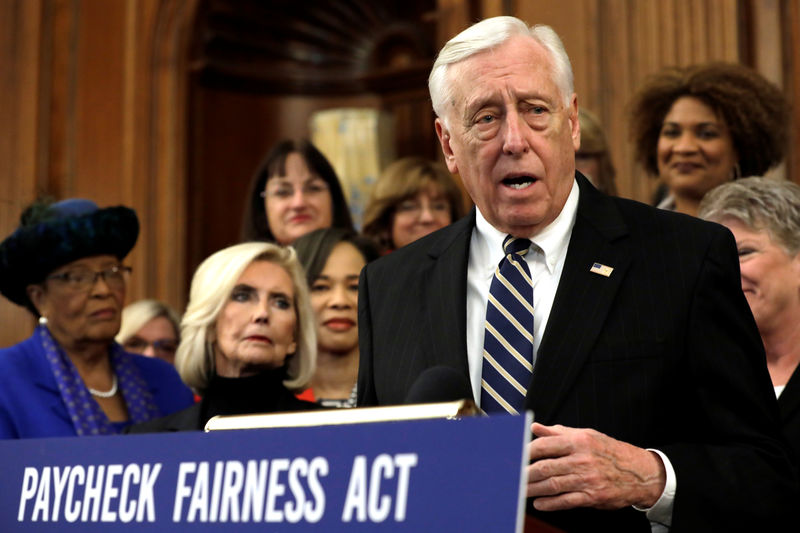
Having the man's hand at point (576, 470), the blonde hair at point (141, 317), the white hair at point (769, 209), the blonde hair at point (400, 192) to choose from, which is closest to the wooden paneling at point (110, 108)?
the blonde hair at point (141, 317)

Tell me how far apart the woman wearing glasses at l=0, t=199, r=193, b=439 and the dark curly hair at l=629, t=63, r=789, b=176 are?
1916 millimetres

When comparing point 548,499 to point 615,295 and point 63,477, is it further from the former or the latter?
point 63,477

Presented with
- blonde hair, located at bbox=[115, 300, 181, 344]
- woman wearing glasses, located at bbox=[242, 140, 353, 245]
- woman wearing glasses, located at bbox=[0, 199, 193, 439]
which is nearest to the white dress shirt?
woman wearing glasses, located at bbox=[0, 199, 193, 439]

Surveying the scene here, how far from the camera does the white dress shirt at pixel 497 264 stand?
1.94 m

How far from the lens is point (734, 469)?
1726 millimetres

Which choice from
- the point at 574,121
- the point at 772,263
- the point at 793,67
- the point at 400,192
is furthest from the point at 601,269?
the point at 793,67

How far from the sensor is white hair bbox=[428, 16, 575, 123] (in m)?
2.02

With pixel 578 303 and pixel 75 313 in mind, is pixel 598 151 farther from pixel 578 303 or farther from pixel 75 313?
pixel 578 303

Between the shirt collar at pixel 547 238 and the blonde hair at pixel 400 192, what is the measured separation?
2058 mm

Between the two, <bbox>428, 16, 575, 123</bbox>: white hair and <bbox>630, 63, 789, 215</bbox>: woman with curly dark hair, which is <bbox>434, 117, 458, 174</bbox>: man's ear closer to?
<bbox>428, 16, 575, 123</bbox>: white hair

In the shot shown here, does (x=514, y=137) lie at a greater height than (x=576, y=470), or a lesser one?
greater

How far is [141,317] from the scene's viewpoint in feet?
15.6

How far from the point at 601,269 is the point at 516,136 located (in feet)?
0.91

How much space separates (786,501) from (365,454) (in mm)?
829
